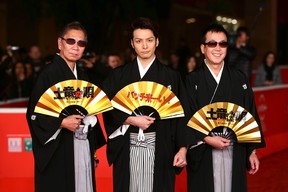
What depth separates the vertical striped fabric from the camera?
180 inches

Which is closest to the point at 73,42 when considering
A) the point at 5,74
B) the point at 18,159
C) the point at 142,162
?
the point at 142,162

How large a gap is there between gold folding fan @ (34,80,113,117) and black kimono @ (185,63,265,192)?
26.6 inches

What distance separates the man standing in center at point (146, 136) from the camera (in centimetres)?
456

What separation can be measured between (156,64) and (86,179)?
0.99 metres

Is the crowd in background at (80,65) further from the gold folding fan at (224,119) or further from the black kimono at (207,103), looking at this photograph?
the gold folding fan at (224,119)

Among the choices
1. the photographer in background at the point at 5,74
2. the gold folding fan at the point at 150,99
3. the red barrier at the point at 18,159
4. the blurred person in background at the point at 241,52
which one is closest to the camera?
the gold folding fan at the point at 150,99

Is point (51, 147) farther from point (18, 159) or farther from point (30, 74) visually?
point (30, 74)

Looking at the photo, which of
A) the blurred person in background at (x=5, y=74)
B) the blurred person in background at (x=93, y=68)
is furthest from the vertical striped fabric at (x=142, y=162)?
the blurred person in background at (x=5, y=74)

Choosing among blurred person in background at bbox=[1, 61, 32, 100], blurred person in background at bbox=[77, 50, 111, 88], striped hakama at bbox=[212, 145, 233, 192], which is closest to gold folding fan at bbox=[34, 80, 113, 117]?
striped hakama at bbox=[212, 145, 233, 192]

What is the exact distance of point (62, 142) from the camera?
15.3 ft

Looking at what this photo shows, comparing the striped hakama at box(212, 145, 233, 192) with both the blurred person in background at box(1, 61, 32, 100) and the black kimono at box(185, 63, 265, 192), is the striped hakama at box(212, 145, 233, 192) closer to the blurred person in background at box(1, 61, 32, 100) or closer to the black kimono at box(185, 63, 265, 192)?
the black kimono at box(185, 63, 265, 192)

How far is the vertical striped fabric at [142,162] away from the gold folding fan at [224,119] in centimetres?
32

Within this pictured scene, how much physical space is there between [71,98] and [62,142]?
13.7 inches

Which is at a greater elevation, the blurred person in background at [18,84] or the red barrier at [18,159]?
the blurred person in background at [18,84]
